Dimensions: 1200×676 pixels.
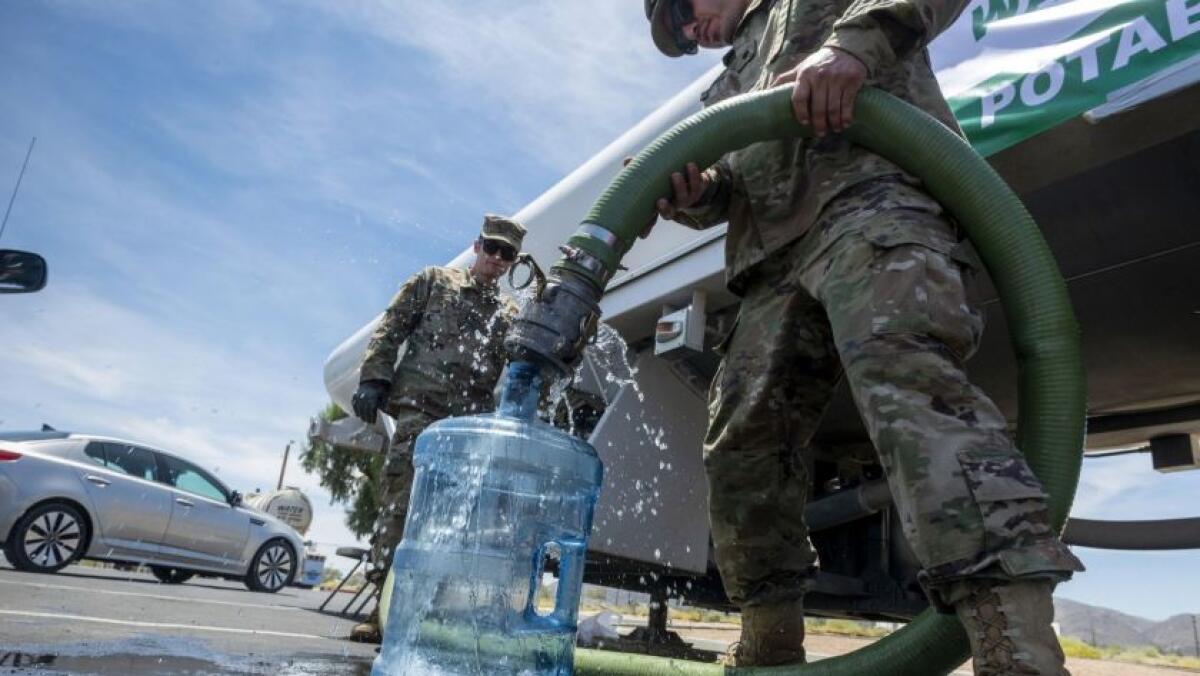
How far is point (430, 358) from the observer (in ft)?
13.6

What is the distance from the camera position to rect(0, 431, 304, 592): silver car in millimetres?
7309

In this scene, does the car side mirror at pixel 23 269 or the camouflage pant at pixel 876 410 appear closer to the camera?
the camouflage pant at pixel 876 410

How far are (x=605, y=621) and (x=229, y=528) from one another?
6307 millimetres

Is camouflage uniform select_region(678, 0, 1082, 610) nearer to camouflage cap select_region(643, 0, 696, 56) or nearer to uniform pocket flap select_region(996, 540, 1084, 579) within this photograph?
uniform pocket flap select_region(996, 540, 1084, 579)

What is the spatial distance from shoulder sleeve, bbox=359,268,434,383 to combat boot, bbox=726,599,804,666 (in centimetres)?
270

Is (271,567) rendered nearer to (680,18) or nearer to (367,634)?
(367,634)

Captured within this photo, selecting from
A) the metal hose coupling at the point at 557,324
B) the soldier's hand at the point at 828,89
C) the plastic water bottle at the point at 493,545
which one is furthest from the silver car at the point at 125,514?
the soldier's hand at the point at 828,89

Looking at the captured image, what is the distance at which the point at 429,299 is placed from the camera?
169 inches

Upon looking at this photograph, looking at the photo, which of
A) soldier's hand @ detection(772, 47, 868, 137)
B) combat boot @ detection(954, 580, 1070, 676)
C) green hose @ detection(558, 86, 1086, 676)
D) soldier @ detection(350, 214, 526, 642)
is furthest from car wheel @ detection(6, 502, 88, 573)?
combat boot @ detection(954, 580, 1070, 676)

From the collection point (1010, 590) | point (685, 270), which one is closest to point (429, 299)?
point (685, 270)

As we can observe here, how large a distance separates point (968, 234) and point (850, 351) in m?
0.48

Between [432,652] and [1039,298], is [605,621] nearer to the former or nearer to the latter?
[432,652]

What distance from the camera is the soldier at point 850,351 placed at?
46.6 inches

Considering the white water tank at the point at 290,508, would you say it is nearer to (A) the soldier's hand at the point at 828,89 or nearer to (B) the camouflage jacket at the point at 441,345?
(B) the camouflage jacket at the point at 441,345
